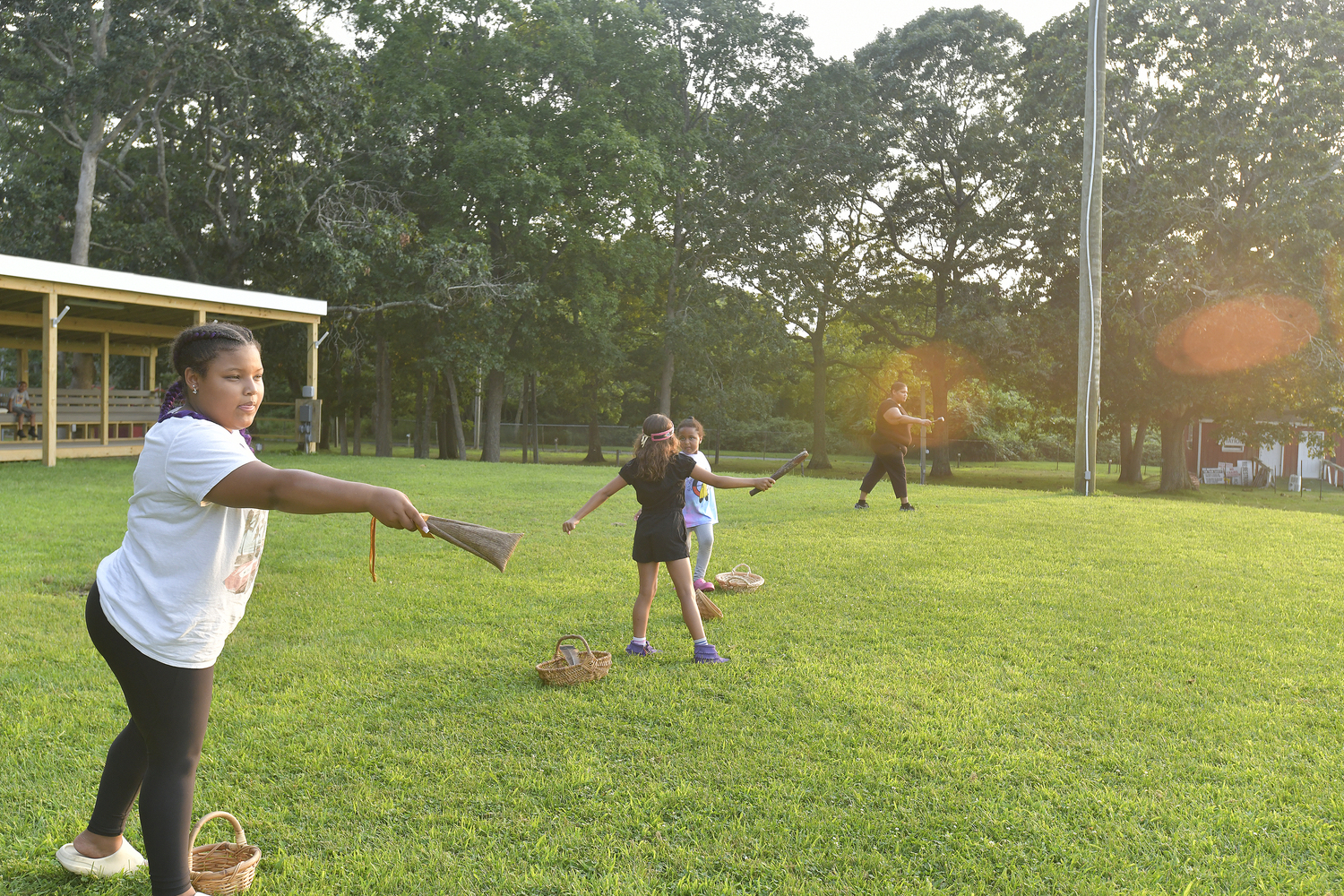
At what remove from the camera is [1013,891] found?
307 centimetres

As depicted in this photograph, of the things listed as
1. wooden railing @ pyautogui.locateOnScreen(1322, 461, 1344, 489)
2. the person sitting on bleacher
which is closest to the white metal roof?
the person sitting on bleacher

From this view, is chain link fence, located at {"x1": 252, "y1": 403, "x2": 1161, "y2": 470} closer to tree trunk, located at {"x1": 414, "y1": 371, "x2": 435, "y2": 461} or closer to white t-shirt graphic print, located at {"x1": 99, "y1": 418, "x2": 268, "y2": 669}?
tree trunk, located at {"x1": 414, "y1": 371, "x2": 435, "y2": 461}

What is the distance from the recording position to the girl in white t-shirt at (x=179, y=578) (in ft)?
7.89

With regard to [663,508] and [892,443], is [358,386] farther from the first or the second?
[663,508]

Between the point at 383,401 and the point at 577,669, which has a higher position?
the point at 383,401

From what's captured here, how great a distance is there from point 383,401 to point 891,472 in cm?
2189

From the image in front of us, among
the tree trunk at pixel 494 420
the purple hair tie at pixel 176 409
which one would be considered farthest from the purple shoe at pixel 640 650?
the tree trunk at pixel 494 420

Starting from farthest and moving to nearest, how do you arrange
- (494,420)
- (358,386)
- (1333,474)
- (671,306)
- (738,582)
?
(1333,474), (358,386), (671,306), (494,420), (738,582)

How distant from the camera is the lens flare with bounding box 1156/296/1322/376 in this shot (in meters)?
24.8

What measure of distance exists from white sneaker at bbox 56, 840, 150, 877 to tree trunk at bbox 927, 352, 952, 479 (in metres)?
30.9

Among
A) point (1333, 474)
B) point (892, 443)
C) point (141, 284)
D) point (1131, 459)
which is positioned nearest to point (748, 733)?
point (892, 443)

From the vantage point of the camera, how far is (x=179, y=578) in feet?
8.11

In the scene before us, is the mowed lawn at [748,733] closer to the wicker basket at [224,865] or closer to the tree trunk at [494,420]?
the wicker basket at [224,865]

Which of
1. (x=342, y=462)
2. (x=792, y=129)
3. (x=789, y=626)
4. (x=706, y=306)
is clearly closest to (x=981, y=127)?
(x=792, y=129)
